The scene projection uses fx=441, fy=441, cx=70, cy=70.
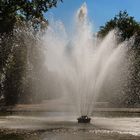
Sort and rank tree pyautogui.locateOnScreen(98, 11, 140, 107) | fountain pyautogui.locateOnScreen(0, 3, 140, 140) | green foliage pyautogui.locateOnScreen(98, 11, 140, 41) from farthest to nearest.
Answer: green foliage pyautogui.locateOnScreen(98, 11, 140, 41)
tree pyautogui.locateOnScreen(98, 11, 140, 107)
fountain pyautogui.locateOnScreen(0, 3, 140, 140)

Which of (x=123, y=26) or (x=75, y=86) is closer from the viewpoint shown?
(x=75, y=86)

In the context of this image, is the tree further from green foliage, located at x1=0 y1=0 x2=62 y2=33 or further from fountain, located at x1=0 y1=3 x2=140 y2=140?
green foliage, located at x1=0 y1=0 x2=62 y2=33

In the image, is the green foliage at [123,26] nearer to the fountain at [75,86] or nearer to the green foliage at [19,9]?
the fountain at [75,86]

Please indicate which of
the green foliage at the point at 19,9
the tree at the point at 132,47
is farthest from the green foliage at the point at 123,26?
the green foliage at the point at 19,9

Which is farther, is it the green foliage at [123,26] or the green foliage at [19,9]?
the green foliage at [123,26]

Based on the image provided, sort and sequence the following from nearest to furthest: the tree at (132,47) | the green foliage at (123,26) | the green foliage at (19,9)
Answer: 1. the green foliage at (19,9)
2. the tree at (132,47)
3. the green foliage at (123,26)

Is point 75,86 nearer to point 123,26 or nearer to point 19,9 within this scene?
point 19,9

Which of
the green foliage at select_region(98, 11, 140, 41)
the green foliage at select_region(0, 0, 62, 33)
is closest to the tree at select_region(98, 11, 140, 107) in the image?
the green foliage at select_region(98, 11, 140, 41)

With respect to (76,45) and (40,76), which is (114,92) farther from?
(76,45)

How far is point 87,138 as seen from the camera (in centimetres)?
→ 2084

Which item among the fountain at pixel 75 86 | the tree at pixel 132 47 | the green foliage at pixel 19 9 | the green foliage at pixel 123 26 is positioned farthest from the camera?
the green foliage at pixel 123 26

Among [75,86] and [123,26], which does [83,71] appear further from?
[123,26]

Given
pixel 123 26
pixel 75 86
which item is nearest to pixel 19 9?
pixel 75 86

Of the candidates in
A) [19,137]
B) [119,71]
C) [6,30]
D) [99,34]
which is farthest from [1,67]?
[19,137]
